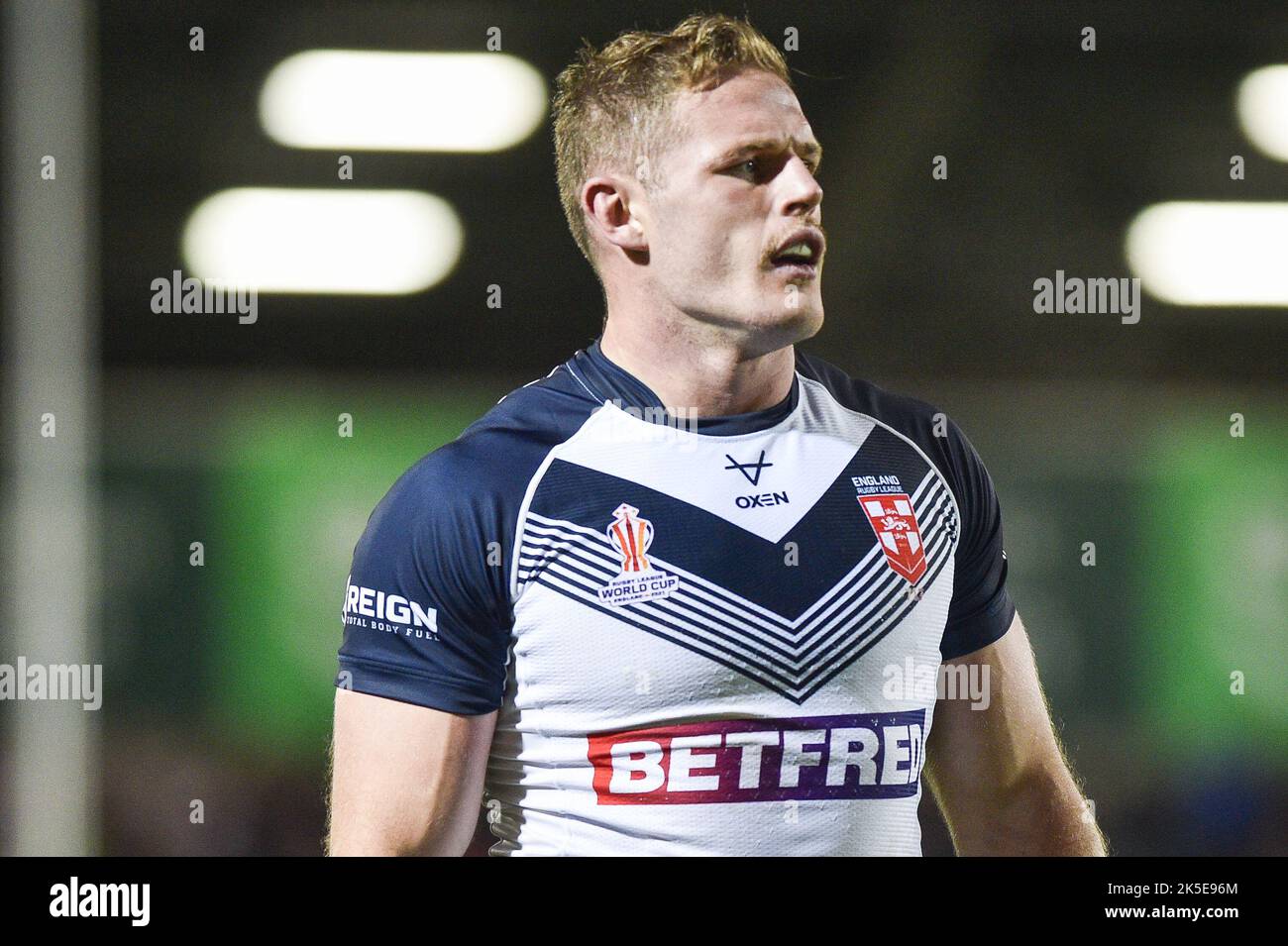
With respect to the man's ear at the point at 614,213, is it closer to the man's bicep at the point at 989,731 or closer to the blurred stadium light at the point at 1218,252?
the man's bicep at the point at 989,731

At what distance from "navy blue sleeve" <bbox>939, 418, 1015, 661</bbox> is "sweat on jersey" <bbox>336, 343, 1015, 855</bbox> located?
0.06 metres

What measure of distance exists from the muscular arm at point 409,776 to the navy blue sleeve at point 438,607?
3 centimetres

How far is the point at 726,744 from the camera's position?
7.09 ft

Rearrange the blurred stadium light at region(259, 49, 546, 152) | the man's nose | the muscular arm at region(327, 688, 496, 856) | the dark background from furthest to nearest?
1. the dark background
2. the blurred stadium light at region(259, 49, 546, 152)
3. the man's nose
4. the muscular arm at region(327, 688, 496, 856)

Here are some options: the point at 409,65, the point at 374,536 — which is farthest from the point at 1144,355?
the point at 374,536

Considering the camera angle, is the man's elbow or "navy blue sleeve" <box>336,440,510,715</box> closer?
"navy blue sleeve" <box>336,440,510,715</box>

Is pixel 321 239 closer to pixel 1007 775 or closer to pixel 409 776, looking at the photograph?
pixel 409 776

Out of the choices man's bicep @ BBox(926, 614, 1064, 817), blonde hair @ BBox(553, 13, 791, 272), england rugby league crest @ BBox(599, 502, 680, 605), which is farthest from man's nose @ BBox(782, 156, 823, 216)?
man's bicep @ BBox(926, 614, 1064, 817)

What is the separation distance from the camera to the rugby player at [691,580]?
85.2 inches

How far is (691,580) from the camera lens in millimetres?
2203

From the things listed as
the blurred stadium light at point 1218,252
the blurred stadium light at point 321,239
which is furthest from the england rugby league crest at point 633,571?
the blurred stadium light at point 1218,252

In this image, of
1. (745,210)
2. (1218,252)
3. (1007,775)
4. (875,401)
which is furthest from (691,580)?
(1218,252)

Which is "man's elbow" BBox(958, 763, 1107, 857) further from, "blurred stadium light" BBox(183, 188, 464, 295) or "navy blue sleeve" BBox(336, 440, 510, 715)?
"blurred stadium light" BBox(183, 188, 464, 295)

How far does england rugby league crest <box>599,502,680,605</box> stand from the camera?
2.19 m
